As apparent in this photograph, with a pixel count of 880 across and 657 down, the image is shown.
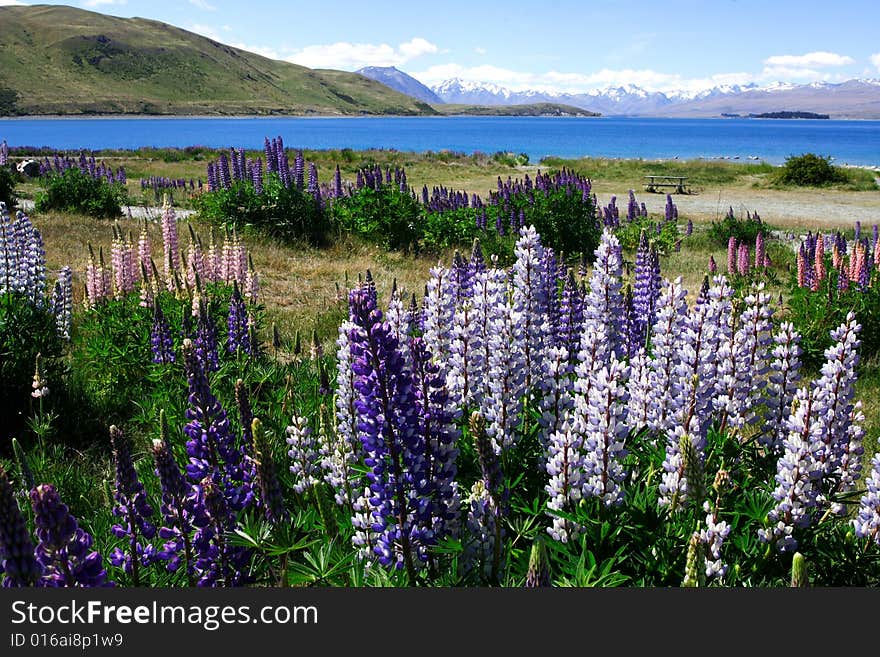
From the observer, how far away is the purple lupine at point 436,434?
2.82m

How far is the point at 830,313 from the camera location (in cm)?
830

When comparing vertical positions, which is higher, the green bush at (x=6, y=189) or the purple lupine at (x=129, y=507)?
the green bush at (x=6, y=189)

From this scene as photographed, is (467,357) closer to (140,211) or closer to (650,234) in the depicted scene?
(650,234)

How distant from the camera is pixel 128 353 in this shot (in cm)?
658

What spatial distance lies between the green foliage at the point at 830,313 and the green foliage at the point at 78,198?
17.2 metres

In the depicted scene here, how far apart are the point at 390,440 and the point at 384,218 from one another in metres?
13.6

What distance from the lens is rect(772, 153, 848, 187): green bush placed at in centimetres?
3794

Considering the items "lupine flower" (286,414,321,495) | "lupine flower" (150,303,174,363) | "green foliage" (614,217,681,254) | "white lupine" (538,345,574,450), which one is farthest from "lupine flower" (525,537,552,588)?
"green foliage" (614,217,681,254)

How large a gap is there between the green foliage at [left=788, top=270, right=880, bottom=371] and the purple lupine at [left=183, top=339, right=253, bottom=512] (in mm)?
7093

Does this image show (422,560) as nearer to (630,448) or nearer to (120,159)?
(630,448)

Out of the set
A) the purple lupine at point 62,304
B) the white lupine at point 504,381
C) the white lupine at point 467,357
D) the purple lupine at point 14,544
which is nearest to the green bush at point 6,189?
the purple lupine at point 62,304

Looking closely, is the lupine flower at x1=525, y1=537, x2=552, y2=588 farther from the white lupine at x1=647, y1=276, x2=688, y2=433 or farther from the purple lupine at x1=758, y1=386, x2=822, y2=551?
the white lupine at x1=647, y1=276, x2=688, y2=433

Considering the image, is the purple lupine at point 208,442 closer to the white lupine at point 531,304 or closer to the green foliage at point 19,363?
the white lupine at point 531,304

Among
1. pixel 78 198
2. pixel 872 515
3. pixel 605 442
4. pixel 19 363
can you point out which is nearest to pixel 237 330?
pixel 19 363
